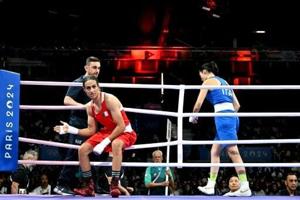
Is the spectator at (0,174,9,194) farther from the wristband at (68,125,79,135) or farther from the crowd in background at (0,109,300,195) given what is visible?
the wristband at (68,125,79,135)

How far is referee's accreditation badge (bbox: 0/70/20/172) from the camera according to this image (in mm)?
5031

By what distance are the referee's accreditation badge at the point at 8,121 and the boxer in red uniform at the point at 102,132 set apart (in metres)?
0.40

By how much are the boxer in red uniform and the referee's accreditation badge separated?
0.40 metres

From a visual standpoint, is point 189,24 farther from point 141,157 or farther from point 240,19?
point 141,157

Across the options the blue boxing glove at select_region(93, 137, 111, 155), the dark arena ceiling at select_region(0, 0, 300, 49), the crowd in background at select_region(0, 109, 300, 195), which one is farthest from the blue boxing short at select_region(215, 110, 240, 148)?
the dark arena ceiling at select_region(0, 0, 300, 49)

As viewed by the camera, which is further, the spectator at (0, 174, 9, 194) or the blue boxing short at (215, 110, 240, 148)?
Answer: the spectator at (0, 174, 9, 194)

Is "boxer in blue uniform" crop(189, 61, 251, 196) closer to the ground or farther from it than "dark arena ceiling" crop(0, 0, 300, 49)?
closer to the ground

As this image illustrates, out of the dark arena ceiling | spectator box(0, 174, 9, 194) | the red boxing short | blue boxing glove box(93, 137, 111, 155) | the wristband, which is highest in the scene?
the dark arena ceiling

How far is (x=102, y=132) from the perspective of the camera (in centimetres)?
520

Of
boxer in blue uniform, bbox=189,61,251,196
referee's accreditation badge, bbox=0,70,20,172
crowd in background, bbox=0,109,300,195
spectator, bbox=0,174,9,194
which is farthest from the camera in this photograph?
crowd in background, bbox=0,109,300,195

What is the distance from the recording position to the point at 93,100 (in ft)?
16.5

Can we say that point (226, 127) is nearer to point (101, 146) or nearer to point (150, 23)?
point (101, 146)

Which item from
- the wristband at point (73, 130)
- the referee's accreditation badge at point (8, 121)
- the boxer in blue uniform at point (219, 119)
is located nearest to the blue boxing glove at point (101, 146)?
the wristband at point (73, 130)

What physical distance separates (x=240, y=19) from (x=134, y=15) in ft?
8.82
